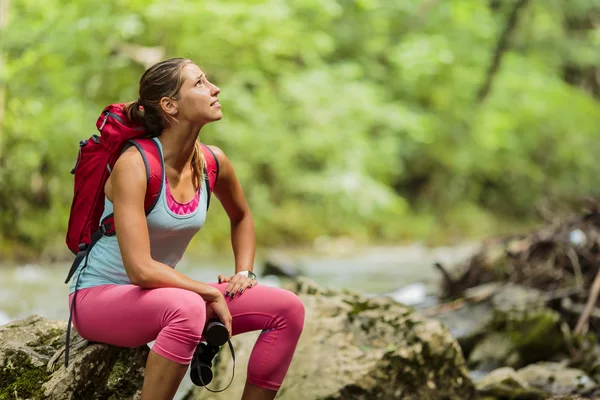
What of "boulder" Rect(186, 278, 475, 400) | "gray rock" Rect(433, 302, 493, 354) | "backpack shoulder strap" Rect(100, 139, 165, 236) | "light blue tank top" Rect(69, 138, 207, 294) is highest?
"backpack shoulder strap" Rect(100, 139, 165, 236)

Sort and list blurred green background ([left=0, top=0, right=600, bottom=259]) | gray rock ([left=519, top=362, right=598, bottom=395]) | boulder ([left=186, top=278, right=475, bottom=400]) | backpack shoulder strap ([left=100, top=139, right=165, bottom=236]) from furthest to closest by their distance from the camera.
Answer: blurred green background ([left=0, top=0, right=600, bottom=259]), gray rock ([left=519, top=362, right=598, bottom=395]), boulder ([left=186, top=278, right=475, bottom=400]), backpack shoulder strap ([left=100, top=139, right=165, bottom=236])

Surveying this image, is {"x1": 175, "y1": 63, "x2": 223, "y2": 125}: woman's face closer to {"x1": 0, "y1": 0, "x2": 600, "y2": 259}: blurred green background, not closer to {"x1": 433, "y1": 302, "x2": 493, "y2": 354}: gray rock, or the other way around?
{"x1": 433, "y1": 302, "x2": 493, "y2": 354}: gray rock

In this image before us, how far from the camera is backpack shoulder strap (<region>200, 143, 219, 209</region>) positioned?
2.71 metres

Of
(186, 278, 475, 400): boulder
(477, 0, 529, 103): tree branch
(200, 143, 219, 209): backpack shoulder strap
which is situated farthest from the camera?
(477, 0, 529, 103): tree branch

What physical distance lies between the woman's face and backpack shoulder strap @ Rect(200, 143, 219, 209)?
0.67 ft

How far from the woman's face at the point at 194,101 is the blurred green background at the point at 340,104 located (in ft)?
27.9

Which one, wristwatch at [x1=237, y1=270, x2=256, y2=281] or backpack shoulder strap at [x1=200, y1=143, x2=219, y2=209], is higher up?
backpack shoulder strap at [x1=200, y1=143, x2=219, y2=209]

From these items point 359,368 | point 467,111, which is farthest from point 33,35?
point 467,111

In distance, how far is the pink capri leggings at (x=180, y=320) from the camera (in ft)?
7.57

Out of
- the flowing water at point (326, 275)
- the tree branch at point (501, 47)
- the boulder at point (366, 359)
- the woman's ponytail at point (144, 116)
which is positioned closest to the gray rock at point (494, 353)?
the boulder at point (366, 359)

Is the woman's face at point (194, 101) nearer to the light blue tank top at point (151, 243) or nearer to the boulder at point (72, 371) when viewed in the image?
the light blue tank top at point (151, 243)

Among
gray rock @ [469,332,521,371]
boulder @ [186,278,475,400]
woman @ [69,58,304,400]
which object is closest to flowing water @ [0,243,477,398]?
boulder @ [186,278,475,400]

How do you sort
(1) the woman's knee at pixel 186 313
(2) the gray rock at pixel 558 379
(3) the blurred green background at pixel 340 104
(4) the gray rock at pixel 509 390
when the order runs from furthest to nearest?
(3) the blurred green background at pixel 340 104
(2) the gray rock at pixel 558 379
(4) the gray rock at pixel 509 390
(1) the woman's knee at pixel 186 313

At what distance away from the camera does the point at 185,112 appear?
8.35 feet
